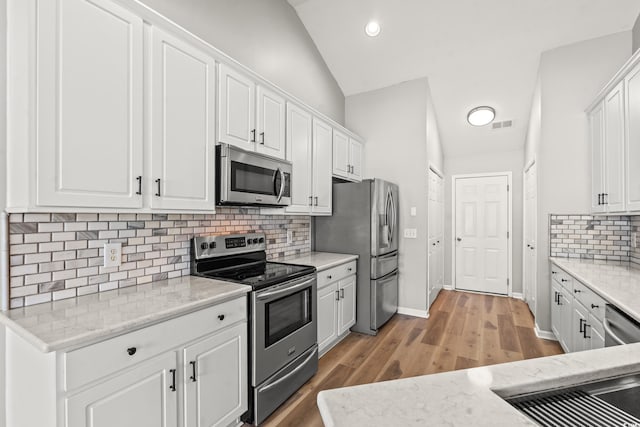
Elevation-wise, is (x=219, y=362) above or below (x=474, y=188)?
below

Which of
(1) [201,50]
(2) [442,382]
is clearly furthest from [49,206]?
(2) [442,382]

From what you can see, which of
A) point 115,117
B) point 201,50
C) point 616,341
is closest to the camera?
point 115,117

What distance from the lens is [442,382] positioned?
2.36ft

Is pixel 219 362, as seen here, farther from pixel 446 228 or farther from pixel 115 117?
pixel 446 228

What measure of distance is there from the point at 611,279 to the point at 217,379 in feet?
9.04

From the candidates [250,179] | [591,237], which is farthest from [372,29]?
[591,237]

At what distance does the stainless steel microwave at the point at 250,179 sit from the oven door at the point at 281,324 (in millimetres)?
666

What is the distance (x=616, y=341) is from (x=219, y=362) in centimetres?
215

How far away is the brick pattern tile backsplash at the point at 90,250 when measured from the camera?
146 centimetres

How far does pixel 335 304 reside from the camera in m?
3.05

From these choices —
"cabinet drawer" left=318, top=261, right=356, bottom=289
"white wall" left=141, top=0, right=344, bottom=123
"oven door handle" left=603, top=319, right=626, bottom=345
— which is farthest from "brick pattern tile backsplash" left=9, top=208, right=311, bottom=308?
"oven door handle" left=603, top=319, right=626, bottom=345

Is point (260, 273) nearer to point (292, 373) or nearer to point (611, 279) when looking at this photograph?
point (292, 373)

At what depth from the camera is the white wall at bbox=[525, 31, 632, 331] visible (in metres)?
3.11

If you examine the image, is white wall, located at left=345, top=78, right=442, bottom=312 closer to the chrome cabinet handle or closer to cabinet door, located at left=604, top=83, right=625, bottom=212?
cabinet door, located at left=604, top=83, right=625, bottom=212
